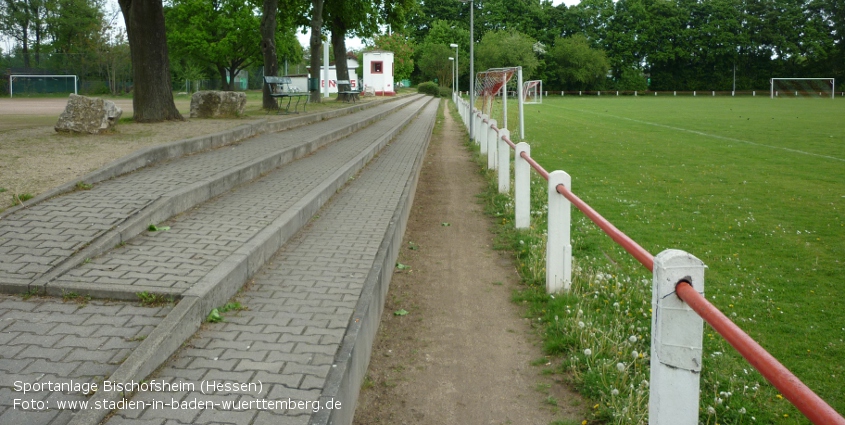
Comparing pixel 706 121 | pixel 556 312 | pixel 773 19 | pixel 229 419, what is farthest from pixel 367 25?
pixel 773 19

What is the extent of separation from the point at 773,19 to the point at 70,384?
92588mm

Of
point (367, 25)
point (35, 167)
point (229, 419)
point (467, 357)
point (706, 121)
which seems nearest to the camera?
point (229, 419)

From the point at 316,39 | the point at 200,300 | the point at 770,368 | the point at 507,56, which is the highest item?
the point at 507,56

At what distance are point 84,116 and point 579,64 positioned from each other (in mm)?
79793

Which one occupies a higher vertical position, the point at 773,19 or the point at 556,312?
the point at 773,19

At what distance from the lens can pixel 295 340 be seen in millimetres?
4527

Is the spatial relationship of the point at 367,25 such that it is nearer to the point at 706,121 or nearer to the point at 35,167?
the point at 706,121

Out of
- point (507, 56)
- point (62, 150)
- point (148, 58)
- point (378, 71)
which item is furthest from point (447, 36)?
point (62, 150)

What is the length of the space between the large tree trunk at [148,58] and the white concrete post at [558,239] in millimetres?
10007

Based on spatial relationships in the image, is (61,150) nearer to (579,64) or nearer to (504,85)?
(504,85)

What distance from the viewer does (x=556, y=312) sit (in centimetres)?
599

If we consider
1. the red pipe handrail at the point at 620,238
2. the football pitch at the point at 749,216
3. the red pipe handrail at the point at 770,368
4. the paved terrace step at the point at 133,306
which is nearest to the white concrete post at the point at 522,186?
the football pitch at the point at 749,216

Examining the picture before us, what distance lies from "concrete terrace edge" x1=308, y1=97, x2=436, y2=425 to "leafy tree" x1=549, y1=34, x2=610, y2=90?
82582 mm

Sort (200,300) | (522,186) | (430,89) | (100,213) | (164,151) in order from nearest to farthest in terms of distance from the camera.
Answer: (200,300)
(100,213)
(522,186)
(164,151)
(430,89)
